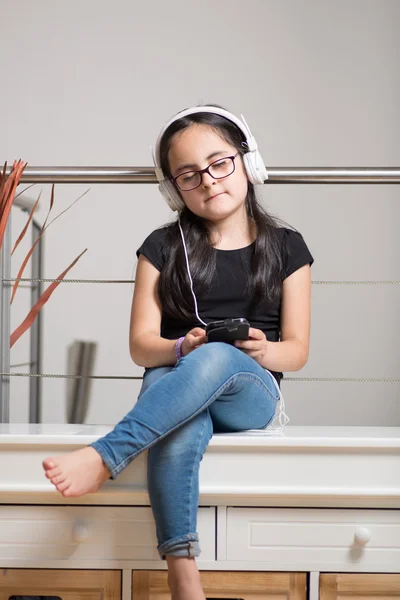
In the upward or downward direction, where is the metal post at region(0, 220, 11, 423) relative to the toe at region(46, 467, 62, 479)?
upward

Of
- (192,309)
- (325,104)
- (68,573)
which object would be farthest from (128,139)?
(68,573)

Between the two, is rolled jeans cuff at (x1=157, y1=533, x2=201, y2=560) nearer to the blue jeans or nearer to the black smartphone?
the blue jeans

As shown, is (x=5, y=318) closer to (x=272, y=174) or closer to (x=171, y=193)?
(x=171, y=193)

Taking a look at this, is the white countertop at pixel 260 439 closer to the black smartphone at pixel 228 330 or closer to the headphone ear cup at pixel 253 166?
the black smartphone at pixel 228 330

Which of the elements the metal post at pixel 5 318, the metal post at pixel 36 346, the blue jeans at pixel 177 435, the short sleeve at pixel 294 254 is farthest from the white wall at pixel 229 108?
the blue jeans at pixel 177 435

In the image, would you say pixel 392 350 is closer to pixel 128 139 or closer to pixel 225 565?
pixel 128 139

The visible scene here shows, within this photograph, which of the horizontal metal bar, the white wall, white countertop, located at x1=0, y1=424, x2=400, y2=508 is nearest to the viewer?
white countertop, located at x1=0, y1=424, x2=400, y2=508

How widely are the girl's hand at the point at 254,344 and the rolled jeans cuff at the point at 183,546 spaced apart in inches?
13.2

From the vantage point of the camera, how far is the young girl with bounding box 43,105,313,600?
123cm

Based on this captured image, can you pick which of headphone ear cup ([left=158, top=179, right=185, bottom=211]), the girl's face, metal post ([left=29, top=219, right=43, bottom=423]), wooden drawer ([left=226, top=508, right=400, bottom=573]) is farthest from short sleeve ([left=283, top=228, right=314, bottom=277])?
metal post ([left=29, top=219, right=43, bottom=423])

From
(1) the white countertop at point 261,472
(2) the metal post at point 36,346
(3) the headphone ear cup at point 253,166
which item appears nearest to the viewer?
(1) the white countertop at point 261,472

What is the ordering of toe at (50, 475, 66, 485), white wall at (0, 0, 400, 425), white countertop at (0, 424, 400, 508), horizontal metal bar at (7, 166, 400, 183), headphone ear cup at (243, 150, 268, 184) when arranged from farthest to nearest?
white wall at (0, 0, 400, 425) → horizontal metal bar at (7, 166, 400, 183) → headphone ear cup at (243, 150, 268, 184) → white countertop at (0, 424, 400, 508) → toe at (50, 475, 66, 485)

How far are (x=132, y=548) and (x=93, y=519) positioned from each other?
0.08m

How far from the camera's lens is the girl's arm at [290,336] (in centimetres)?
130
